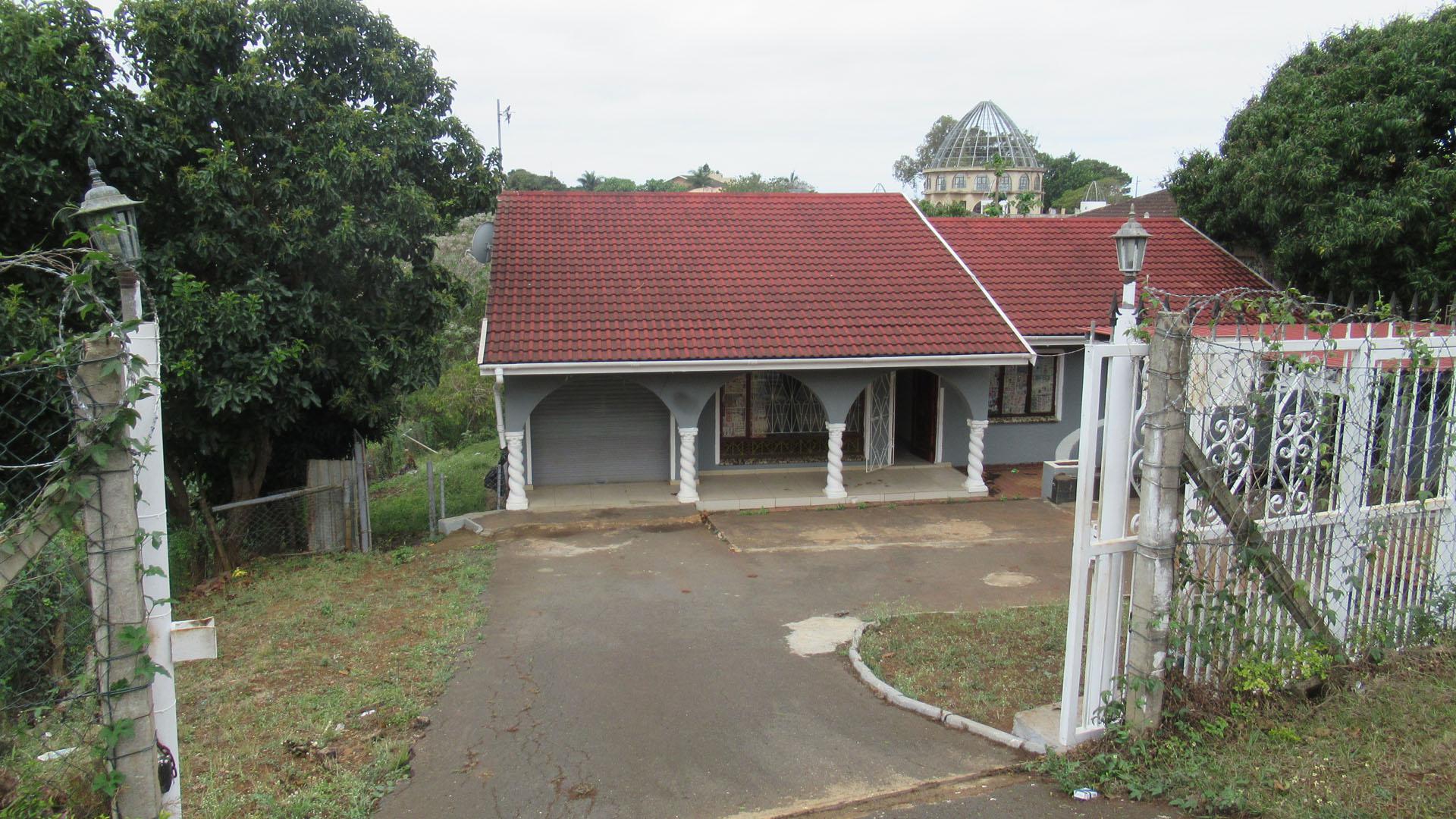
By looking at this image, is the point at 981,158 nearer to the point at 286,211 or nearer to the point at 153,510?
the point at 286,211

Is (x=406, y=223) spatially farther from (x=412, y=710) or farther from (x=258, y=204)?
(x=412, y=710)

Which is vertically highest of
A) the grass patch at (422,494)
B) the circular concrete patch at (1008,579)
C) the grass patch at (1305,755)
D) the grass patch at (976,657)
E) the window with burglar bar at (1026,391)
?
the window with burglar bar at (1026,391)

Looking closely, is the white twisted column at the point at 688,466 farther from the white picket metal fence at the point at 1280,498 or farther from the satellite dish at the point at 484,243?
the white picket metal fence at the point at 1280,498

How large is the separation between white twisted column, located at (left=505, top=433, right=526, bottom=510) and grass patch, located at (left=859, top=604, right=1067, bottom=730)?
6.19 meters

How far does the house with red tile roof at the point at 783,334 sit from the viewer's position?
41.1 ft

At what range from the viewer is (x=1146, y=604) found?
188 inches

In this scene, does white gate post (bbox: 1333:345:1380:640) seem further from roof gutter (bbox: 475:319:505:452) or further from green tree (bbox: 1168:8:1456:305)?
roof gutter (bbox: 475:319:505:452)

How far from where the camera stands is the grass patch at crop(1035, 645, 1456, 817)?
4219 millimetres

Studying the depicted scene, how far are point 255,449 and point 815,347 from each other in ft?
23.9

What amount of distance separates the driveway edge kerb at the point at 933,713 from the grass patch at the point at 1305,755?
0.44 metres

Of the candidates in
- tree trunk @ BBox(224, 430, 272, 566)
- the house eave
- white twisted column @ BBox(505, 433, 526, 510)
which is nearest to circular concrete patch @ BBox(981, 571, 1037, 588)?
the house eave

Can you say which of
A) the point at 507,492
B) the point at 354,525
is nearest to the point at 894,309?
the point at 507,492

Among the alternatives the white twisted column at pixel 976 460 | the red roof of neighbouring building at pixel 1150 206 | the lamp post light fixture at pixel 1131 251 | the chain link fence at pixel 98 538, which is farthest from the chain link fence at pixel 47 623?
the red roof of neighbouring building at pixel 1150 206

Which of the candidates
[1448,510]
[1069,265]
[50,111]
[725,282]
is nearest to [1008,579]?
[1448,510]
